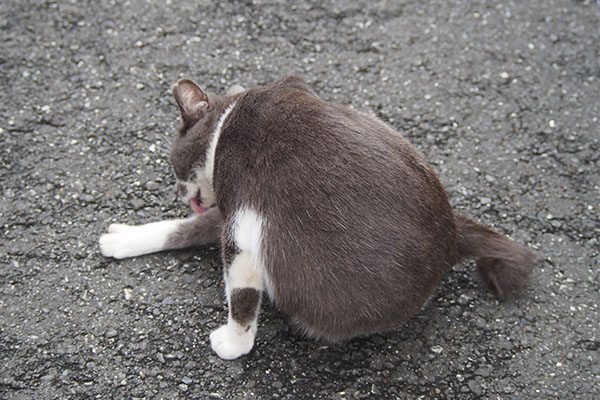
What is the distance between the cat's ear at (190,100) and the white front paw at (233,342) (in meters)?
1.09

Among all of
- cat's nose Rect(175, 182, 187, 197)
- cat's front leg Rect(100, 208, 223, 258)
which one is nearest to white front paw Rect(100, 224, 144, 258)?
cat's front leg Rect(100, 208, 223, 258)

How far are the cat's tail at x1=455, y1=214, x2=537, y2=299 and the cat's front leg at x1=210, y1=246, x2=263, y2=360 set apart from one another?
3.12 feet

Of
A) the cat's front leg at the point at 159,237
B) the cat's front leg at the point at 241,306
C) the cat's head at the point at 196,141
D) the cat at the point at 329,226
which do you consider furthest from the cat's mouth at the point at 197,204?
the cat's front leg at the point at 241,306

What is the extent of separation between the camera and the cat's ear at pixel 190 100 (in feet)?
9.45

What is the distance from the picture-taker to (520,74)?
3.91 meters

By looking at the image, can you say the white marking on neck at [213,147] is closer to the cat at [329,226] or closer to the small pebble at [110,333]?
the cat at [329,226]

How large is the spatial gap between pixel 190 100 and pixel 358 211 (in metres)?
1.14

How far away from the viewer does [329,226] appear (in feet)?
7.57

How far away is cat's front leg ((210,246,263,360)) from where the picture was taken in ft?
8.16

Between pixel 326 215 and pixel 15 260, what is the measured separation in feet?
5.30

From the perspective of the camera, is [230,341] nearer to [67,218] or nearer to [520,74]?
[67,218]

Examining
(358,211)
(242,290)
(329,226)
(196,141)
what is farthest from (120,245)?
(358,211)

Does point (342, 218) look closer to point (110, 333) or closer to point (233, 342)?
point (233, 342)

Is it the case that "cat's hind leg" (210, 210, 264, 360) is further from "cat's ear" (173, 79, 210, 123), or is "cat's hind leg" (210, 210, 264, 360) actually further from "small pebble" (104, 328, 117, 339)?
"cat's ear" (173, 79, 210, 123)
